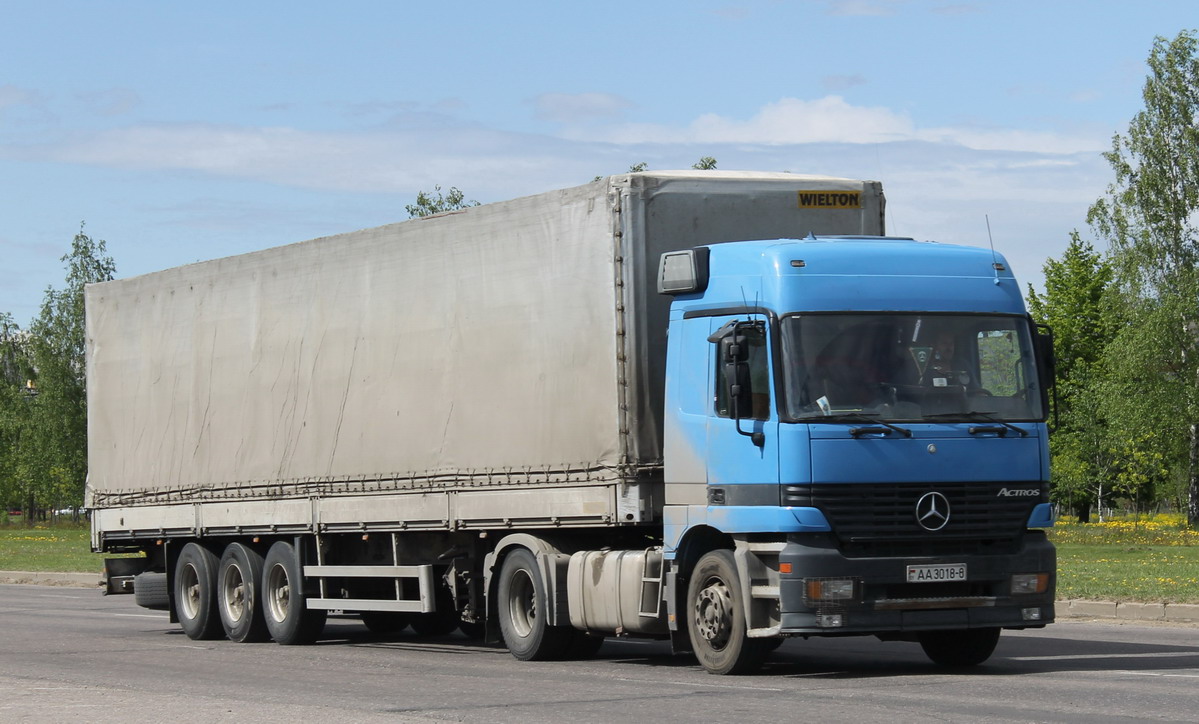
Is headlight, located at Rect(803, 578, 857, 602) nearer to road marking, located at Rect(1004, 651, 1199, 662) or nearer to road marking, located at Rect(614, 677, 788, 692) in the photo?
road marking, located at Rect(614, 677, 788, 692)

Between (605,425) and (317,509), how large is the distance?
488 centimetres

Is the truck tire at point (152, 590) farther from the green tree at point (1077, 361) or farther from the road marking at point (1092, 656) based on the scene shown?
the green tree at point (1077, 361)

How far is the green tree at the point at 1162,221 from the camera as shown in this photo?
203ft

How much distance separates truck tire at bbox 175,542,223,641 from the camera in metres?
19.7

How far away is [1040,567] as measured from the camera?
504 inches

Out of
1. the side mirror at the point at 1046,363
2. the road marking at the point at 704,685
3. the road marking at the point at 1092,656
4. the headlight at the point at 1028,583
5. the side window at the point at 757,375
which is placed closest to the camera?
the road marking at the point at 704,685

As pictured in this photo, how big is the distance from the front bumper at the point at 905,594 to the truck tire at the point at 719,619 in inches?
20.0

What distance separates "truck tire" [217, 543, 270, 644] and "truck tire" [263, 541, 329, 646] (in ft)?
0.46

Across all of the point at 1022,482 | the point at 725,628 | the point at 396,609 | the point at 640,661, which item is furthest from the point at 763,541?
the point at 396,609

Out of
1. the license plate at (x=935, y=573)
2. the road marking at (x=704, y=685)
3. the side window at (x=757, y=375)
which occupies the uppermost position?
the side window at (x=757, y=375)

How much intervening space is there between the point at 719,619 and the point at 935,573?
1621 millimetres

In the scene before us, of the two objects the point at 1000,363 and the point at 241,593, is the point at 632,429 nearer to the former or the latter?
the point at 1000,363

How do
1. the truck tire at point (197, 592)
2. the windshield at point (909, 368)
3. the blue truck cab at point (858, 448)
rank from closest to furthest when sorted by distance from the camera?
1. the blue truck cab at point (858, 448)
2. the windshield at point (909, 368)
3. the truck tire at point (197, 592)

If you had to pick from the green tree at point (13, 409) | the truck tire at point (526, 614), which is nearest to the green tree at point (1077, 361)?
the green tree at point (13, 409)
